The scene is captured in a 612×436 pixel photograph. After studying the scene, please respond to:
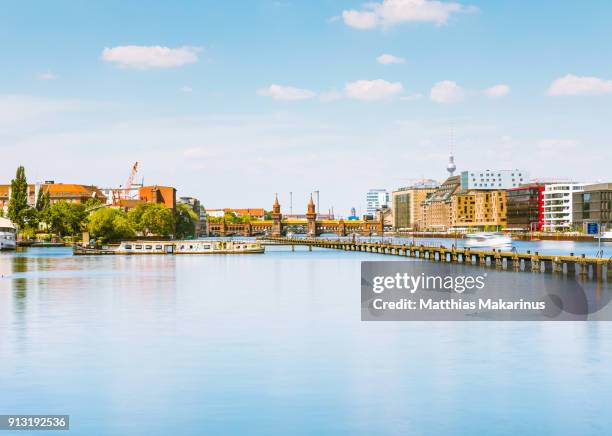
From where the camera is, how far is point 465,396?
3253 centimetres

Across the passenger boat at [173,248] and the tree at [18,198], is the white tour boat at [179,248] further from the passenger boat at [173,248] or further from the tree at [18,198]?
the tree at [18,198]

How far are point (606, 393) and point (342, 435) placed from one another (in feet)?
38.9

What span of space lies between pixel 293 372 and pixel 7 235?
527ft

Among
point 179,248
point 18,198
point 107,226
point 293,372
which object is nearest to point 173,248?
point 179,248

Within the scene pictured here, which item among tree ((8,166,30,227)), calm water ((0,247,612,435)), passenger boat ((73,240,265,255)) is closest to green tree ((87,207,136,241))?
passenger boat ((73,240,265,255))

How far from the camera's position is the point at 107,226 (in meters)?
190

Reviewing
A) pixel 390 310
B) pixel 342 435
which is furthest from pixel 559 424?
pixel 390 310

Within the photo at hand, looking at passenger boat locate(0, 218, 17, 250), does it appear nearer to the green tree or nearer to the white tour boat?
the green tree

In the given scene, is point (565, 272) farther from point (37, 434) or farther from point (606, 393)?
point (37, 434)

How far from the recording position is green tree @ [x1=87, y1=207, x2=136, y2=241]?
189 meters

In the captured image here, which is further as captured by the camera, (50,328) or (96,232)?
(96,232)

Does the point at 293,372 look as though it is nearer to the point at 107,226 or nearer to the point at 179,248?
the point at 179,248

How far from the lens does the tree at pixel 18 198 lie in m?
189

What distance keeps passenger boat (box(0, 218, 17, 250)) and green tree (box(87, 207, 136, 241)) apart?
16.1m
